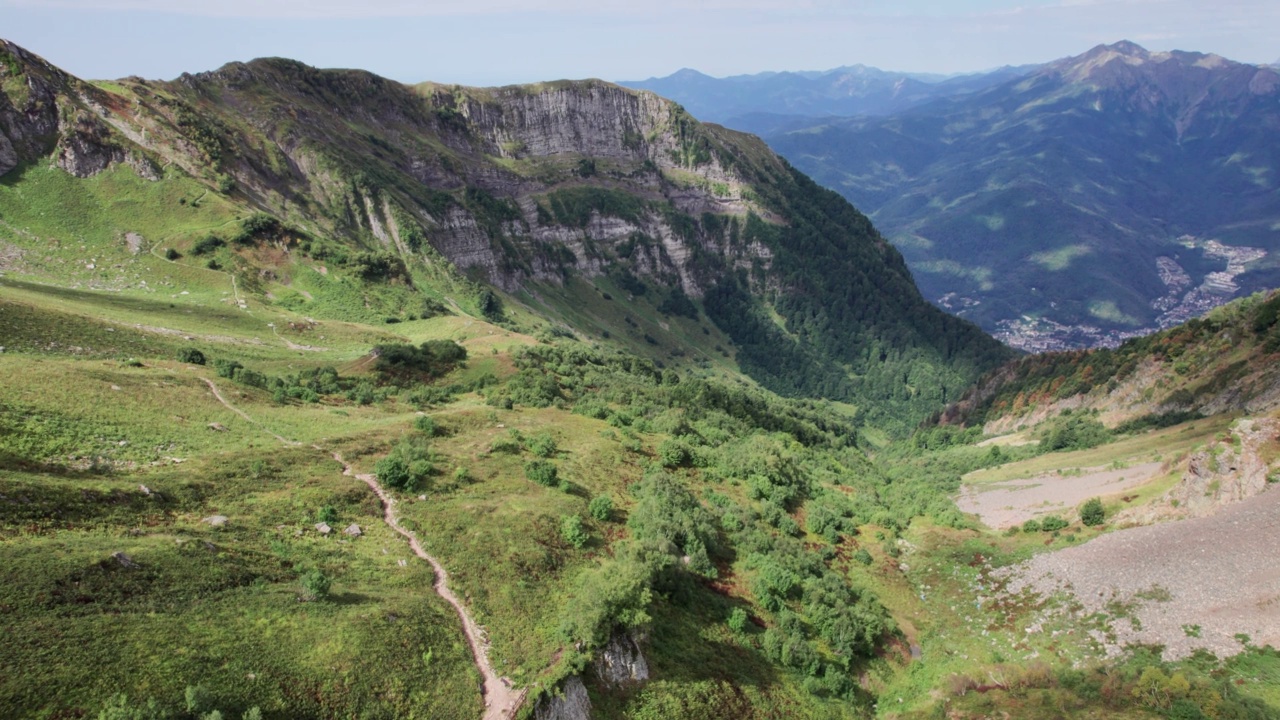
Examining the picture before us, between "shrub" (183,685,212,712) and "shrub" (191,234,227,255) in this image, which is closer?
"shrub" (183,685,212,712)

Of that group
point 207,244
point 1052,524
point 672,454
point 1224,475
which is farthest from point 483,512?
point 207,244

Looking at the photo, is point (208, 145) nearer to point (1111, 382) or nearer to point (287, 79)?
point (287, 79)

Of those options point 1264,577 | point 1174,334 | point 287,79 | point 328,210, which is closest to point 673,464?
point 1264,577

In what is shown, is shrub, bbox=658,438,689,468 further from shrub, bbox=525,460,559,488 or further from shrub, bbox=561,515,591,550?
shrub, bbox=561,515,591,550

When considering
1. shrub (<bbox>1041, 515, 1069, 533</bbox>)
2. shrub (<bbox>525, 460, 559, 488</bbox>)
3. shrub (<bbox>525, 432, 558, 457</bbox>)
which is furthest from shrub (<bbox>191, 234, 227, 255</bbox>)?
shrub (<bbox>1041, 515, 1069, 533</bbox>)

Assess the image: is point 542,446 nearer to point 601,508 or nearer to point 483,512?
point 601,508

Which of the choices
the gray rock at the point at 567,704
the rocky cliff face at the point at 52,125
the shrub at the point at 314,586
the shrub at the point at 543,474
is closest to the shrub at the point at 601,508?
the shrub at the point at 543,474
